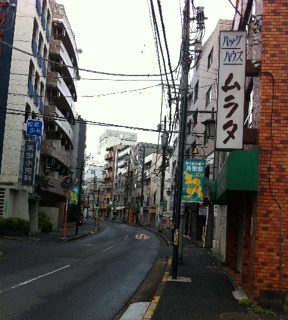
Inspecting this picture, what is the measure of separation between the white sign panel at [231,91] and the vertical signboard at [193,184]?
845cm

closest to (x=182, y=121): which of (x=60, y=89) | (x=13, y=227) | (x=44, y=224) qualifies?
(x=13, y=227)

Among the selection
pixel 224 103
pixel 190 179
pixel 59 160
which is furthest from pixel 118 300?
pixel 59 160

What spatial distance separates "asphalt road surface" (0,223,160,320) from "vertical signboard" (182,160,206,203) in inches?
130

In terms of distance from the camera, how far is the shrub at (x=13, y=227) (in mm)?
26734

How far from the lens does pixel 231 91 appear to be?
9445mm

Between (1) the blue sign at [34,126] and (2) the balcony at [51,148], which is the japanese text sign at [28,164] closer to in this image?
(1) the blue sign at [34,126]

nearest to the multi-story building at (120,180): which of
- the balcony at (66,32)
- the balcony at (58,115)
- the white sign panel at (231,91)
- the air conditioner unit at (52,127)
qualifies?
the balcony at (58,115)

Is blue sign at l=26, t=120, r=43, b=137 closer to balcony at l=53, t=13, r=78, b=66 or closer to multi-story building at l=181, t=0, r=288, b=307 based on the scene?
balcony at l=53, t=13, r=78, b=66

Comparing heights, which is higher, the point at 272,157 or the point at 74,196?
the point at 272,157

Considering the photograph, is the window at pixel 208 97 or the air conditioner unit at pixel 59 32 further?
the air conditioner unit at pixel 59 32

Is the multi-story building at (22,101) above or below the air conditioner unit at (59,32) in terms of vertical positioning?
below

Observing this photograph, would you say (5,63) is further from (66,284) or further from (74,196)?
(66,284)

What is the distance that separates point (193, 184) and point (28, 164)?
14.3 metres

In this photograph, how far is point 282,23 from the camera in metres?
9.36
